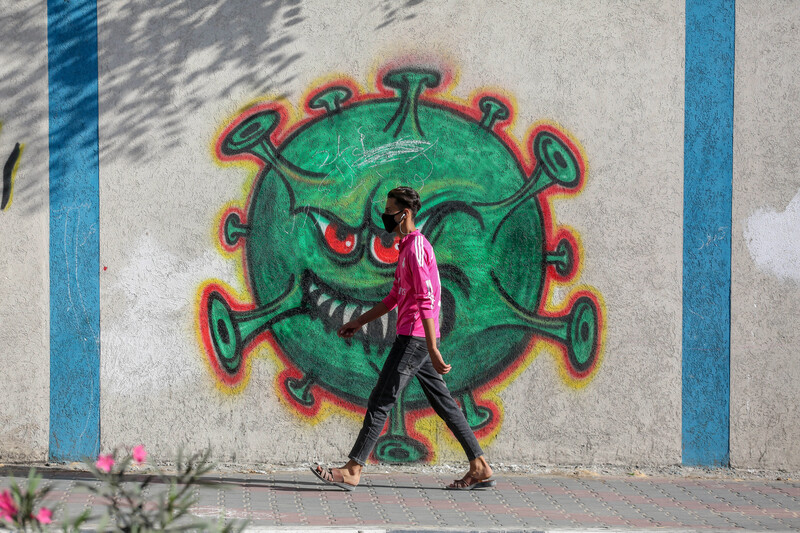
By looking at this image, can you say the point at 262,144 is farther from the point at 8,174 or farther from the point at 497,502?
the point at 497,502

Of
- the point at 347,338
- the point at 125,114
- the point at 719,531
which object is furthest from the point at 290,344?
the point at 719,531

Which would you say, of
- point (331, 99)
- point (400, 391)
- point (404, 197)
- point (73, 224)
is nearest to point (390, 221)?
point (404, 197)

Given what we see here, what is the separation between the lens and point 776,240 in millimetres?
6043

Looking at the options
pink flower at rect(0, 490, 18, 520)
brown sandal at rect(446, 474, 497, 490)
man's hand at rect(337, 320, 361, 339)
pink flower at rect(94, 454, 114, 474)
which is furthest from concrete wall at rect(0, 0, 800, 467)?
pink flower at rect(0, 490, 18, 520)

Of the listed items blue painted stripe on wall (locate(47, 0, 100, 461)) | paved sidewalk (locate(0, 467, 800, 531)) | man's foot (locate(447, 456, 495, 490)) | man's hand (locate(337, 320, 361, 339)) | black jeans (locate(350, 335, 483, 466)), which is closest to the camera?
paved sidewalk (locate(0, 467, 800, 531))

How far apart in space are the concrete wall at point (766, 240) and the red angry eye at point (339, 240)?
2.63m

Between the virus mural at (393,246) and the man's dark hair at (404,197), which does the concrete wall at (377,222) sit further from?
the man's dark hair at (404,197)

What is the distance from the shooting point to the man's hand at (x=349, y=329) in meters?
5.51

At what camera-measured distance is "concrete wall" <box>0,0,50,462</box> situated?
589 cm

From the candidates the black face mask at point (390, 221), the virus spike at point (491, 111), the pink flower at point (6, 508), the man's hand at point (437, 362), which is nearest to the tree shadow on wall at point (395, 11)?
the virus spike at point (491, 111)

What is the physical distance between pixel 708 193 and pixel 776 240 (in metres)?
0.58

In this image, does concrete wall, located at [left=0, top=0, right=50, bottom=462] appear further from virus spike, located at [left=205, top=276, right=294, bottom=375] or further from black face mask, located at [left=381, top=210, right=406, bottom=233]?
black face mask, located at [left=381, top=210, right=406, bottom=233]

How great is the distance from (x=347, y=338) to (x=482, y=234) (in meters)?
1.17

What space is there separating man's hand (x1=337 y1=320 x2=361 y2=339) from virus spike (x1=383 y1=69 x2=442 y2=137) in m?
1.44
